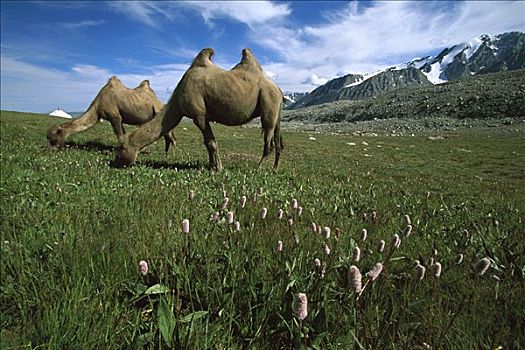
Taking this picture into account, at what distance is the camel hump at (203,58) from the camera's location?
12.2 meters

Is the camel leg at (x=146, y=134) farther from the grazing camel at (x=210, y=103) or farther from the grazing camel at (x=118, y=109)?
the grazing camel at (x=118, y=109)

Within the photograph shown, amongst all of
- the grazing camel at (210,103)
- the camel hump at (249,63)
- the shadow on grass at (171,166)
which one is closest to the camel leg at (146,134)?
the grazing camel at (210,103)

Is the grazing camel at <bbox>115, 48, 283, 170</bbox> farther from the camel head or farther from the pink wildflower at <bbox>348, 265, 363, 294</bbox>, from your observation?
the pink wildflower at <bbox>348, 265, 363, 294</bbox>

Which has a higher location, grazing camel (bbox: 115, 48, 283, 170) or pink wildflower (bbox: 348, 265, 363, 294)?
grazing camel (bbox: 115, 48, 283, 170)

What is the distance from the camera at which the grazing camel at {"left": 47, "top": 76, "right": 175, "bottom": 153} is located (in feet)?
59.3

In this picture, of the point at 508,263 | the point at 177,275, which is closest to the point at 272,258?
the point at 177,275

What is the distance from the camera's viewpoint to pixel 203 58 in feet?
40.7

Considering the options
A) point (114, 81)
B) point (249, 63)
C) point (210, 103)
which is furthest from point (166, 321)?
point (114, 81)

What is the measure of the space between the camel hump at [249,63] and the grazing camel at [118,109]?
6465mm

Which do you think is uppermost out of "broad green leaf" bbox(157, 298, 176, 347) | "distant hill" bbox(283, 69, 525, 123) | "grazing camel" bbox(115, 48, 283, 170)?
"distant hill" bbox(283, 69, 525, 123)

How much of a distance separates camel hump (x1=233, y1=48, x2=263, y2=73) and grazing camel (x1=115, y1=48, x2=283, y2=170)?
0.14ft

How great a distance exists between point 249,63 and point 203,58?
1880 millimetres

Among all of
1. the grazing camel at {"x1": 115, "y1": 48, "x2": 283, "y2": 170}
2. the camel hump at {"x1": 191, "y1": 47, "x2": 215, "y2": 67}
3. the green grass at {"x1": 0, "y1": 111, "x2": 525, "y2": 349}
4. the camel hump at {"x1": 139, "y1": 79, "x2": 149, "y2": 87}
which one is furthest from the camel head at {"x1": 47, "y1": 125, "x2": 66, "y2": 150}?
the green grass at {"x1": 0, "y1": 111, "x2": 525, "y2": 349}

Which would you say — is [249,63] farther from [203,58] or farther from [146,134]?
[146,134]
